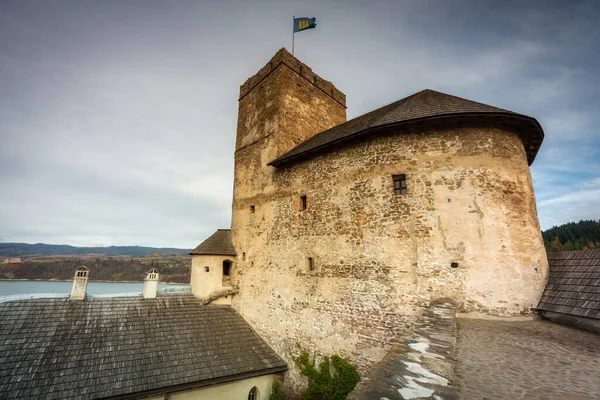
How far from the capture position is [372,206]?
27.3 ft

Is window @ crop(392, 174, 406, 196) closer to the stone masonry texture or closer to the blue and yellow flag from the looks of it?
the stone masonry texture

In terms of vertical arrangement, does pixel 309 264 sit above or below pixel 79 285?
above

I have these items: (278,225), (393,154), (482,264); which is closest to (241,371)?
(278,225)

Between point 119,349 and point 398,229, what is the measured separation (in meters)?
10.0

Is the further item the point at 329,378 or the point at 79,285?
the point at 79,285

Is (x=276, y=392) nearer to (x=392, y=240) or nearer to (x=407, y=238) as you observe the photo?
(x=392, y=240)

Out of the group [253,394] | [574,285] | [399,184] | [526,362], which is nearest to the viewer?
[526,362]

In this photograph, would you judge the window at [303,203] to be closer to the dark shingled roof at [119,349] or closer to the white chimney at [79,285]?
the dark shingled roof at [119,349]

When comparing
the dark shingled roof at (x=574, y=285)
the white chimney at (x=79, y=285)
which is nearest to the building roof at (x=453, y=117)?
the dark shingled roof at (x=574, y=285)

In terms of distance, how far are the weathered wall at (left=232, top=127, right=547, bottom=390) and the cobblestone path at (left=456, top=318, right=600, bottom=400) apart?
1.14 m

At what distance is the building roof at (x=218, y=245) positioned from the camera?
43.7 ft

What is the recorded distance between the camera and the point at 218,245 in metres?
13.8

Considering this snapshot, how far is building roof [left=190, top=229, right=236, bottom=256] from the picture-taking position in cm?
1331

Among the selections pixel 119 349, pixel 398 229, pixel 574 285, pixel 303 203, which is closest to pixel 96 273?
pixel 119 349
